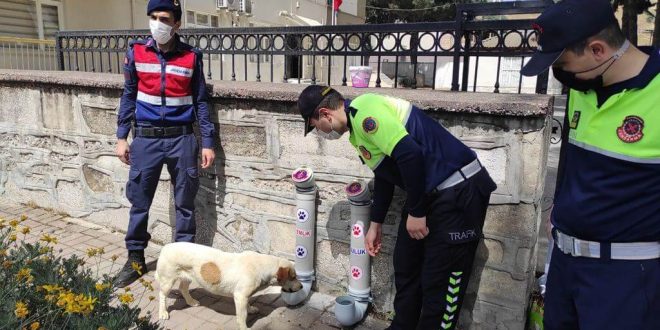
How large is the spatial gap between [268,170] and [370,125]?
150cm

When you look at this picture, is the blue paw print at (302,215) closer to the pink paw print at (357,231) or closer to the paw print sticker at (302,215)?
the paw print sticker at (302,215)

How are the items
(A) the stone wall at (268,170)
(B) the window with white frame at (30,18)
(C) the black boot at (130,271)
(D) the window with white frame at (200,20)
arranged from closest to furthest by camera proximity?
(A) the stone wall at (268,170), (C) the black boot at (130,271), (B) the window with white frame at (30,18), (D) the window with white frame at (200,20)

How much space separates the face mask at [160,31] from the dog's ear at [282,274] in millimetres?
1781

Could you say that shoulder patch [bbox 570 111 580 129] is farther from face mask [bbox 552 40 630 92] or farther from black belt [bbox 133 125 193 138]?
black belt [bbox 133 125 193 138]

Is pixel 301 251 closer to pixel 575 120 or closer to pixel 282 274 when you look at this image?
pixel 282 274

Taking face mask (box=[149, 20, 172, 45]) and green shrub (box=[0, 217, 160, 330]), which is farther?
face mask (box=[149, 20, 172, 45])

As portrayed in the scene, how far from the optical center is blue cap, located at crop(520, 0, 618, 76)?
1.69 m

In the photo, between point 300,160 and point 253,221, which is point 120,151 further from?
point 300,160

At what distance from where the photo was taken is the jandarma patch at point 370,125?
7.78 feet

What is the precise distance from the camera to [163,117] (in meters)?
3.53

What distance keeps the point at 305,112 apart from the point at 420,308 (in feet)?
4.34

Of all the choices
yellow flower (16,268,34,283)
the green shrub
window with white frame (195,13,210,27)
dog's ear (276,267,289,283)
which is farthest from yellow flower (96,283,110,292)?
window with white frame (195,13,210,27)

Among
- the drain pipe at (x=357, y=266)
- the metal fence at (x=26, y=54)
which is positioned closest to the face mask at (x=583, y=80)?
the drain pipe at (x=357, y=266)

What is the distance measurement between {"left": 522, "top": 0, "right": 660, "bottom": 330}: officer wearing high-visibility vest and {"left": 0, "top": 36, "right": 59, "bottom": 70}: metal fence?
10.4 m
